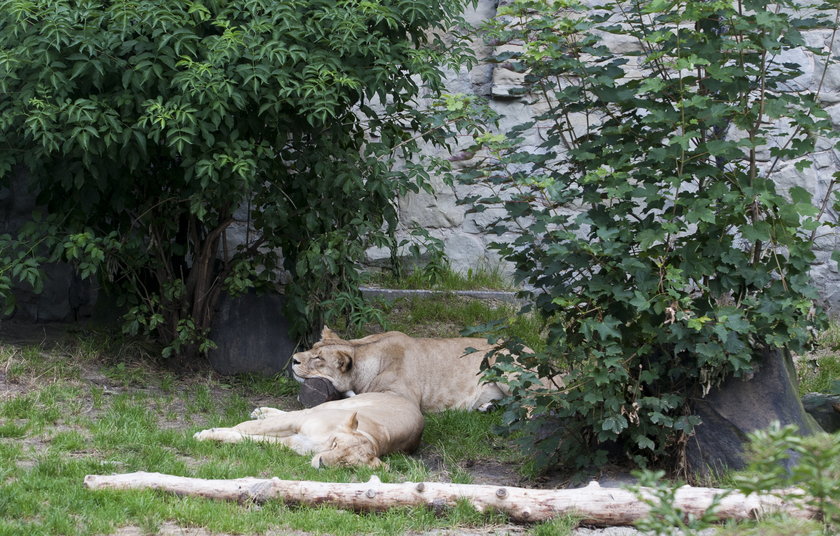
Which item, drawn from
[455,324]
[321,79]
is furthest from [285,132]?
[455,324]

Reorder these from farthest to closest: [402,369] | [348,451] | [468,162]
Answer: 1. [468,162]
2. [402,369]
3. [348,451]

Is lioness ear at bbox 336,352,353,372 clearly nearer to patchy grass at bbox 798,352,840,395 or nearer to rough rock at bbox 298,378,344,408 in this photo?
rough rock at bbox 298,378,344,408

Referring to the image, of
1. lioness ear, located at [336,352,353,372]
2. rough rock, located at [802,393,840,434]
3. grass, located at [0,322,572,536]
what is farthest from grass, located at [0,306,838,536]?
rough rock, located at [802,393,840,434]

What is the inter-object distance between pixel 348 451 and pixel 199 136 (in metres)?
2.88

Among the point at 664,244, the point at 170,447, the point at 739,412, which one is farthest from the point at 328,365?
the point at 739,412

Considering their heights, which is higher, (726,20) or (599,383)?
(726,20)

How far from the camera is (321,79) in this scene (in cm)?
704

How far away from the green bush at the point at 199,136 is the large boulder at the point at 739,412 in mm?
3039

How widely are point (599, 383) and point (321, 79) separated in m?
3.15

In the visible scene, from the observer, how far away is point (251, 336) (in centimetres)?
867

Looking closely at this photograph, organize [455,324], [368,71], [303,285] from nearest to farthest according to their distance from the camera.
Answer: [368,71] → [303,285] → [455,324]

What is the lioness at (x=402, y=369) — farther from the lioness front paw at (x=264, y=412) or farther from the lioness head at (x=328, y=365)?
the lioness front paw at (x=264, y=412)

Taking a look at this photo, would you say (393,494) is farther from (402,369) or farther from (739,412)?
(402,369)

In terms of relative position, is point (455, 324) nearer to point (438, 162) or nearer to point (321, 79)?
point (438, 162)
